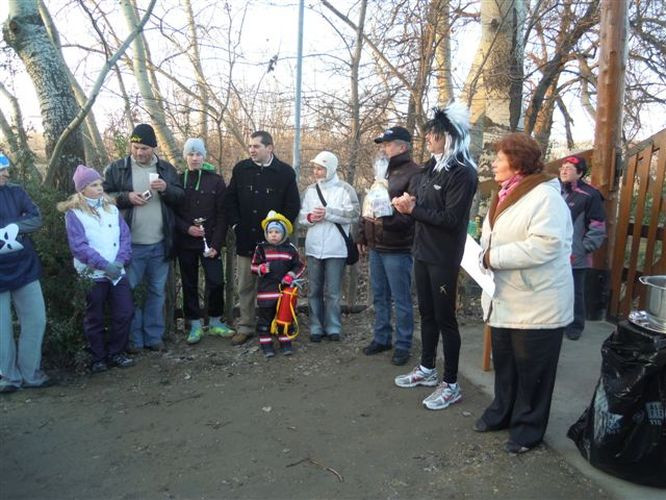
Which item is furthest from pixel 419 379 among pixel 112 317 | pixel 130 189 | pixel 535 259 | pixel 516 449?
pixel 130 189

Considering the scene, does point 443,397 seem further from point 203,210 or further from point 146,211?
point 146,211

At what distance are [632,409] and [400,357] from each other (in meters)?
2.22

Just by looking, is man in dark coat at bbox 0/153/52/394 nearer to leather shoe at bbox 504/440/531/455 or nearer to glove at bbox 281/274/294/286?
glove at bbox 281/274/294/286

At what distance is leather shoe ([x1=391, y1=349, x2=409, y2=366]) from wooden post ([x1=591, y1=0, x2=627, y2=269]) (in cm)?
275

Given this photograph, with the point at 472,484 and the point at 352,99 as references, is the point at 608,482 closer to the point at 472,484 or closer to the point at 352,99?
the point at 472,484

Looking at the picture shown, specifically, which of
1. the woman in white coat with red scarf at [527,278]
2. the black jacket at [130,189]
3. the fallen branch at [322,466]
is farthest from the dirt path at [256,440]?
the black jacket at [130,189]

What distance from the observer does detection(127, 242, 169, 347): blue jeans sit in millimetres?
5074

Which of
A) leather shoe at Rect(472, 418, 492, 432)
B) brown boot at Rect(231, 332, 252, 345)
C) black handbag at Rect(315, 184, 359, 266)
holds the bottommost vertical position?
brown boot at Rect(231, 332, 252, 345)

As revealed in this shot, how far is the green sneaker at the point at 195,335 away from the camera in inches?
214

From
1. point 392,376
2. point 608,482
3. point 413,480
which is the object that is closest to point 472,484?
point 413,480

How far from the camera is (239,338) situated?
5449mm

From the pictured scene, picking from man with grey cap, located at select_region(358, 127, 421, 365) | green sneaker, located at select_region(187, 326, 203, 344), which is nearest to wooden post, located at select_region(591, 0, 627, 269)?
man with grey cap, located at select_region(358, 127, 421, 365)

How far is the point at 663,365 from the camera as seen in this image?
274 cm

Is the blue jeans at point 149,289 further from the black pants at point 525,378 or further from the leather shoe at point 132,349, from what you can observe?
the black pants at point 525,378
